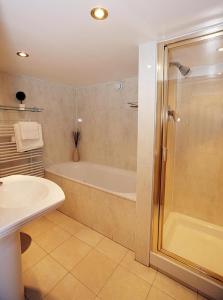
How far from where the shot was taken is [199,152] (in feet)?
6.85

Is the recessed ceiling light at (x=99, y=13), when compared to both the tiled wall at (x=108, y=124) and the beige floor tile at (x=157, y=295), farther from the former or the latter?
the beige floor tile at (x=157, y=295)

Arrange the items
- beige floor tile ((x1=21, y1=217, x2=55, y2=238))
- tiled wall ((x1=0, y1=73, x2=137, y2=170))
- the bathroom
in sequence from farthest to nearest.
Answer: tiled wall ((x1=0, y1=73, x2=137, y2=170)) < beige floor tile ((x1=21, y1=217, x2=55, y2=238)) < the bathroom

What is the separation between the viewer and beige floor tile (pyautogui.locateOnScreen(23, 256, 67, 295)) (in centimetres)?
139

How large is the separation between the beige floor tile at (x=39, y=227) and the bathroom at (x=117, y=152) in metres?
0.02

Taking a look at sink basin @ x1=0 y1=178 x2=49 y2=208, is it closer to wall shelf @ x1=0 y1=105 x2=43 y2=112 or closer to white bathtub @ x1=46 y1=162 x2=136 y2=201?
white bathtub @ x1=46 y1=162 x2=136 y2=201

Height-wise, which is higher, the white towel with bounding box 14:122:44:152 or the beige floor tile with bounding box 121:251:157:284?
the white towel with bounding box 14:122:44:152

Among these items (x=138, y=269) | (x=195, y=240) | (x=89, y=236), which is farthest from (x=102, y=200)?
(x=195, y=240)

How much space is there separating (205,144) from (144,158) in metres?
1.02

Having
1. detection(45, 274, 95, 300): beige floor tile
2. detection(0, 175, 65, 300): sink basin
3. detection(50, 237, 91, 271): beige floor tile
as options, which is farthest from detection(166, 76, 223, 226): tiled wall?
detection(0, 175, 65, 300): sink basin

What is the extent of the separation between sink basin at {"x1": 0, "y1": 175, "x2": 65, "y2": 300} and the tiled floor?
1.10 feet

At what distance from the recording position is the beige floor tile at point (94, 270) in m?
1.43

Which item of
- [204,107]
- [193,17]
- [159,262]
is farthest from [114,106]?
[159,262]

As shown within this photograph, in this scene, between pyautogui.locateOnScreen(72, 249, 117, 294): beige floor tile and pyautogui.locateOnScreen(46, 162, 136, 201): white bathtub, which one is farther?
pyautogui.locateOnScreen(46, 162, 136, 201): white bathtub

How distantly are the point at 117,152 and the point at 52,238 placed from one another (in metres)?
1.51
